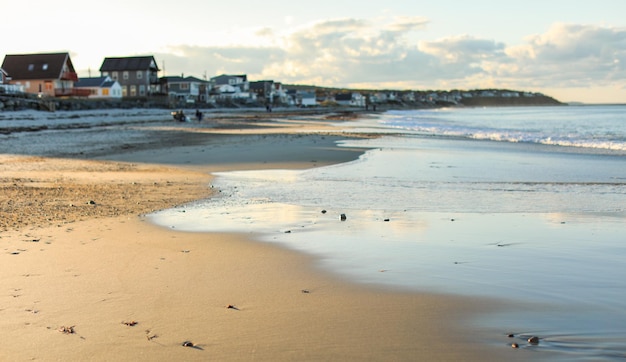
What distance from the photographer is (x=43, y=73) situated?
7969 centimetres

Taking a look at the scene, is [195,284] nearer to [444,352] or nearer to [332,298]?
[332,298]

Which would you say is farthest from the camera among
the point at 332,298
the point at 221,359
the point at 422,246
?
the point at 422,246

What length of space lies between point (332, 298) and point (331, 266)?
3.76 ft

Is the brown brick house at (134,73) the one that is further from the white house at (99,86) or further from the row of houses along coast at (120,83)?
the white house at (99,86)

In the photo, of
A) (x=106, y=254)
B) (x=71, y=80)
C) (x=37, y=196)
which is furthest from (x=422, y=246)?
(x=71, y=80)

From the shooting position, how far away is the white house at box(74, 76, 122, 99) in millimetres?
88438

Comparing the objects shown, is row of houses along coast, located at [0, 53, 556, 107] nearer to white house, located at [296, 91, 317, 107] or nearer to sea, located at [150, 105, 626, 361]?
white house, located at [296, 91, 317, 107]

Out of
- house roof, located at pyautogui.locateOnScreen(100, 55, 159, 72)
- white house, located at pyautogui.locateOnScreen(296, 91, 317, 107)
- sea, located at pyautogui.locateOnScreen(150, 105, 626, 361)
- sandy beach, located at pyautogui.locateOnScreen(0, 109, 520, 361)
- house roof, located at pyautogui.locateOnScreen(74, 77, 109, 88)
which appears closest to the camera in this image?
sandy beach, located at pyautogui.locateOnScreen(0, 109, 520, 361)

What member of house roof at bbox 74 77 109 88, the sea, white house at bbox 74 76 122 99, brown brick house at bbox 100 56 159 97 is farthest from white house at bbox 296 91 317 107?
the sea

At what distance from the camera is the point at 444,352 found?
4.04 meters

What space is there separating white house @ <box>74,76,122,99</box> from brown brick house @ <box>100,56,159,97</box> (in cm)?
992

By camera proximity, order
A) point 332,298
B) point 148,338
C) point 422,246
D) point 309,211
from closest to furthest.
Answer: point 148,338, point 332,298, point 422,246, point 309,211

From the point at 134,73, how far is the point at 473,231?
101 m

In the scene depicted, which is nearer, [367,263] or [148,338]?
[148,338]
